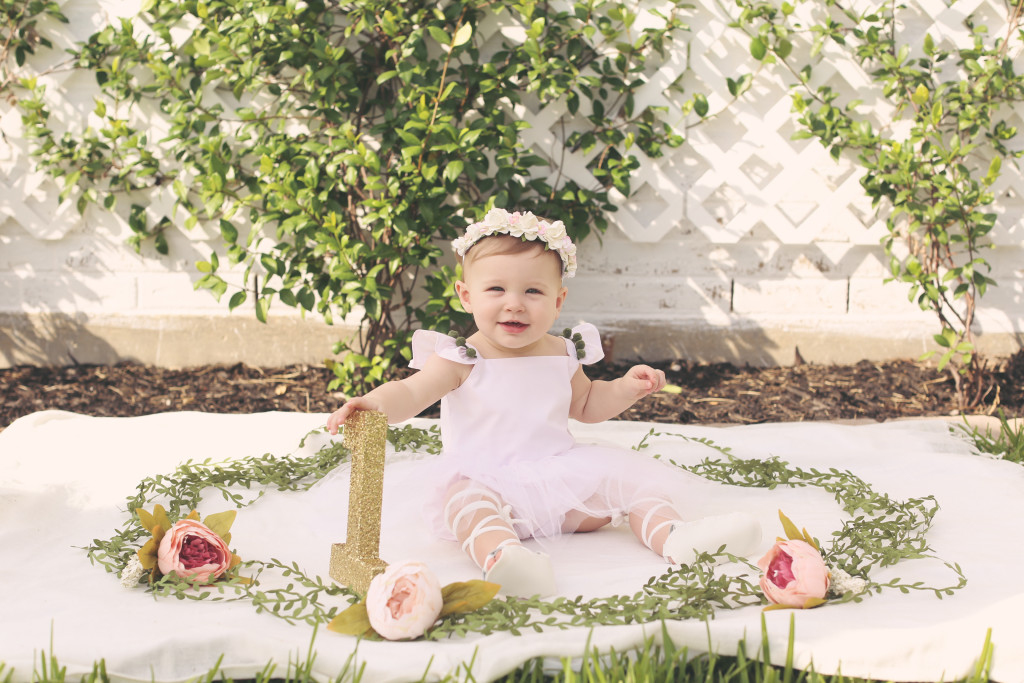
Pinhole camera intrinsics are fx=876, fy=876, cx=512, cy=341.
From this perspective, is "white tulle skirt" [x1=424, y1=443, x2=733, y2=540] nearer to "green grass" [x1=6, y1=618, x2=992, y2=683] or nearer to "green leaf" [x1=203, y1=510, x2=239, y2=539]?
"green leaf" [x1=203, y1=510, x2=239, y2=539]

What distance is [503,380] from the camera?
1.92 metres

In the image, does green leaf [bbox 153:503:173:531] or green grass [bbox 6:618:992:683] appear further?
green leaf [bbox 153:503:173:531]

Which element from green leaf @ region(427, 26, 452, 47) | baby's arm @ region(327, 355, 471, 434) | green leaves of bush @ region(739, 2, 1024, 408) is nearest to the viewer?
baby's arm @ region(327, 355, 471, 434)

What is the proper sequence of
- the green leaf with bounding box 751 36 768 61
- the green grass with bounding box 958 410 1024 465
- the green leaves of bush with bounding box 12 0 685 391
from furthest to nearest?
the green leaf with bounding box 751 36 768 61
the green leaves of bush with bounding box 12 0 685 391
the green grass with bounding box 958 410 1024 465

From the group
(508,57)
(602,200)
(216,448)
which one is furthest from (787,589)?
(508,57)

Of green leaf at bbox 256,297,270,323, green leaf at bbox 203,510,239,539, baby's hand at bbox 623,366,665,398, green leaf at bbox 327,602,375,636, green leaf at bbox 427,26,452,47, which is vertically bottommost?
green leaf at bbox 327,602,375,636

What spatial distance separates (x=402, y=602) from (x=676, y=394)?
2052mm

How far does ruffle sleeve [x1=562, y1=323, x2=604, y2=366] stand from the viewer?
2025 millimetres

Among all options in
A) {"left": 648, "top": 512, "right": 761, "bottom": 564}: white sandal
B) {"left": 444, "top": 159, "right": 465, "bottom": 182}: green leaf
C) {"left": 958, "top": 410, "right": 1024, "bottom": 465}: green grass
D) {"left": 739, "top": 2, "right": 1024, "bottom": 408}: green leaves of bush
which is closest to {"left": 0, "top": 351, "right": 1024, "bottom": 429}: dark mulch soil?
{"left": 739, "top": 2, "right": 1024, "bottom": 408}: green leaves of bush

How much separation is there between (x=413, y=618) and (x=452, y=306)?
170 centimetres

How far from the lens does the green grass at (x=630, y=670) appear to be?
Answer: 1.19 metres

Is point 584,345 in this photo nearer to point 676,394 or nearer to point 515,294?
point 515,294

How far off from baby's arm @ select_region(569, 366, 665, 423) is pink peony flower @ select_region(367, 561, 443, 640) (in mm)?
744

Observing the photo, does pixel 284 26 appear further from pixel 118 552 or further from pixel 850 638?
pixel 850 638
